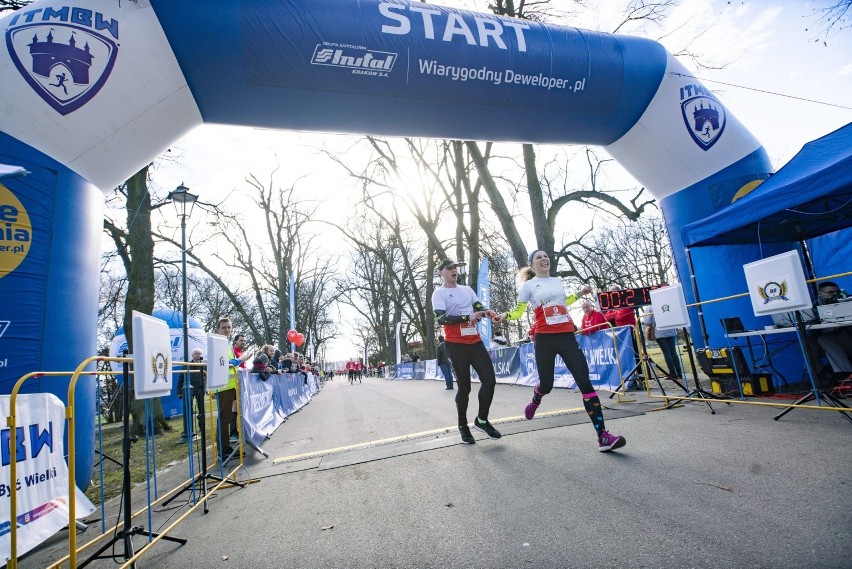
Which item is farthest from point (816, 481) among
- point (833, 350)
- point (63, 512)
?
point (63, 512)

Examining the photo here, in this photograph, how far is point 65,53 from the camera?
14.7 feet

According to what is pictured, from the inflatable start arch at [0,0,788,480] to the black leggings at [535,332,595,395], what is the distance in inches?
130

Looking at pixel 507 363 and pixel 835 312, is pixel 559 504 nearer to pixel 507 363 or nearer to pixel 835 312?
pixel 835 312

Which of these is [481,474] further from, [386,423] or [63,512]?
[386,423]

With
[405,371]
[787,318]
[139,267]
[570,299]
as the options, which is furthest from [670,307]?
[405,371]

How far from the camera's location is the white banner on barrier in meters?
2.58

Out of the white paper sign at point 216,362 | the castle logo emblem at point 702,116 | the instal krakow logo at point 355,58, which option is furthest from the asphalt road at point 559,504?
the instal krakow logo at point 355,58

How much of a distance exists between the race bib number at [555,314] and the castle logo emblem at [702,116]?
4.23 metres

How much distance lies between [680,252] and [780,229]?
1365 mm

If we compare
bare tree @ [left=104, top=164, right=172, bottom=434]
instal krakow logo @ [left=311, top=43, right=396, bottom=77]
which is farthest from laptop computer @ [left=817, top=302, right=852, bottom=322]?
bare tree @ [left=104, top=164, right=172, bottom=434]

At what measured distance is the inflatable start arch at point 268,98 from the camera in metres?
4.39

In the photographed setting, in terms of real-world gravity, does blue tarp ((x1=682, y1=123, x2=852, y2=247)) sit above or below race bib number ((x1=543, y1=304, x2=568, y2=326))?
above

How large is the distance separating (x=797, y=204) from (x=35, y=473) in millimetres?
7351

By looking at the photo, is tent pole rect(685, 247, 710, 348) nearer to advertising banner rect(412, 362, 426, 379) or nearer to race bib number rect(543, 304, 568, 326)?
race bib number rect(543, 304, 568, 326)
